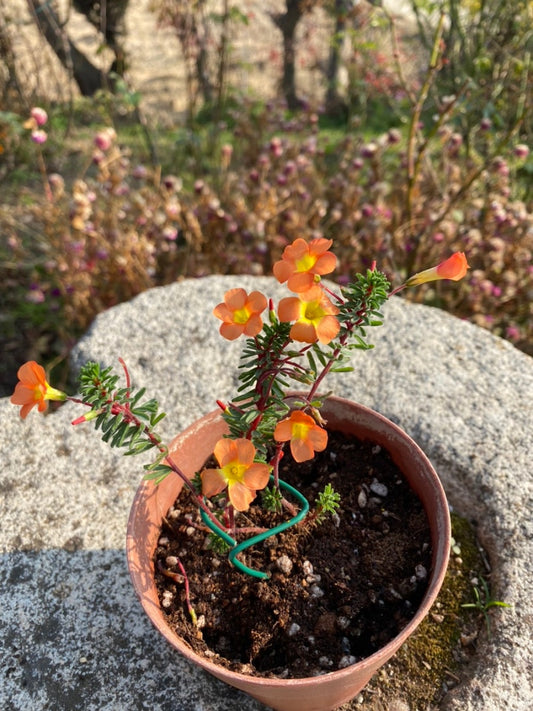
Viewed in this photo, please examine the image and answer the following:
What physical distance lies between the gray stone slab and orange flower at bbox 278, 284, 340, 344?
90cm

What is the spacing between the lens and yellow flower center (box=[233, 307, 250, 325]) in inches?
35.0

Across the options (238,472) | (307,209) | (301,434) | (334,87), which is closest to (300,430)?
(301,434)

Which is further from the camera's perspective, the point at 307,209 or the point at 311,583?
the point at 307,209

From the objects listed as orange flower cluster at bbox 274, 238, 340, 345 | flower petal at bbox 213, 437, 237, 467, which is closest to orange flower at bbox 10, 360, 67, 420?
flower petal at bbox 213, 437, 237, 467

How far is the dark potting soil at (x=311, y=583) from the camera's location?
1130mm

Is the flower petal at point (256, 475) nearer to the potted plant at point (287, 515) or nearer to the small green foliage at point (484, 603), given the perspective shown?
the potted plant at point (287, 515)

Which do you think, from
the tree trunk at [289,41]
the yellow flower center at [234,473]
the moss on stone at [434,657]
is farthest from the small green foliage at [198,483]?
the tree trunk at [289,41]

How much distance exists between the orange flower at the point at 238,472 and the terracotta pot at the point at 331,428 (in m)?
0.32

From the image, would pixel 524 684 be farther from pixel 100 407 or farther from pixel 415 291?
pixel 415 291

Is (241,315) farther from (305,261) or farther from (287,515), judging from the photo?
(287,515)

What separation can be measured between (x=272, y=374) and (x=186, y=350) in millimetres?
1029

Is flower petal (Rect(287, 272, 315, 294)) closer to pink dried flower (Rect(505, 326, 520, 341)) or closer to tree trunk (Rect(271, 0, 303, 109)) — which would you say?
pink dried flower (Rect(505, 326, 520, 341))

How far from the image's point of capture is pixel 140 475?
162 centimetres

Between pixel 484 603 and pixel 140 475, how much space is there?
973mm
